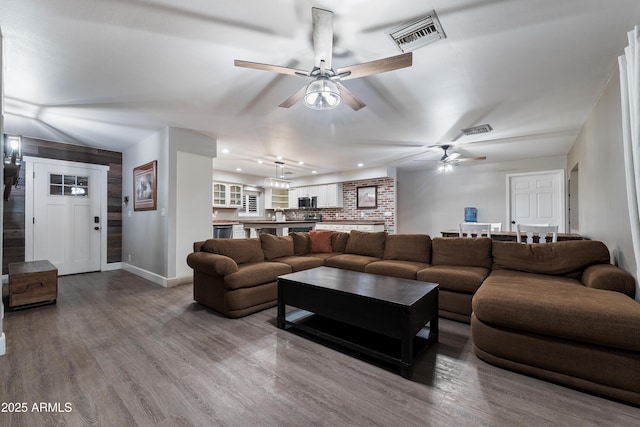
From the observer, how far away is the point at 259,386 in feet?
5.73

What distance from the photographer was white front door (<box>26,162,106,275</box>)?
15.4 feet

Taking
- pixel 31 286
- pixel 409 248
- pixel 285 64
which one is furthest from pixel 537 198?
pixel 31 286

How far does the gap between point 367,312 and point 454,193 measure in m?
6.17

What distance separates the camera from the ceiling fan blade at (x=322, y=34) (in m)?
1.75

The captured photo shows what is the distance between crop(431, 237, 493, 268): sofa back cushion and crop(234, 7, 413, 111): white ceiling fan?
229 cm

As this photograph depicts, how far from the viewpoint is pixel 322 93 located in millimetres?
2170

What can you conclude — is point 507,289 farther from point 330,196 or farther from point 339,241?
point 330,196

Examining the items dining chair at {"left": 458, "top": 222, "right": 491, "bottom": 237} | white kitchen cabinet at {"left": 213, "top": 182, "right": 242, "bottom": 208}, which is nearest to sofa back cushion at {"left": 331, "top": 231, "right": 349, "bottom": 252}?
dining chair at {"left": 458, "top": 222, "right": 491, "bottom": 237}

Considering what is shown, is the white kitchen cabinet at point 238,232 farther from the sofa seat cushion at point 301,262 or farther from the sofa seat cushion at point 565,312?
the sofa seat cushion at point 565,312

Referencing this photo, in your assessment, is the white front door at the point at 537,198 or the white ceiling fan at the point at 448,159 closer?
the white ceiling fan at the point at 448,159

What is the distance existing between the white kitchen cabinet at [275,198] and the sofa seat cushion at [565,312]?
316 inches

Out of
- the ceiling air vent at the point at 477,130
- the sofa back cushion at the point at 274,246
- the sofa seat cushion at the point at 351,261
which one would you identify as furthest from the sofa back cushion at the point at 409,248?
the ceiling air vent at the point at 477,130

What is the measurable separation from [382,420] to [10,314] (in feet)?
13.5

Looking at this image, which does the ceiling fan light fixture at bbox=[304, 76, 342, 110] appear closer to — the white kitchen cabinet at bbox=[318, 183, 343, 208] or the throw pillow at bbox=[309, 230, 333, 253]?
the throw pillow at bbox=[309, 230, 333, 253]
